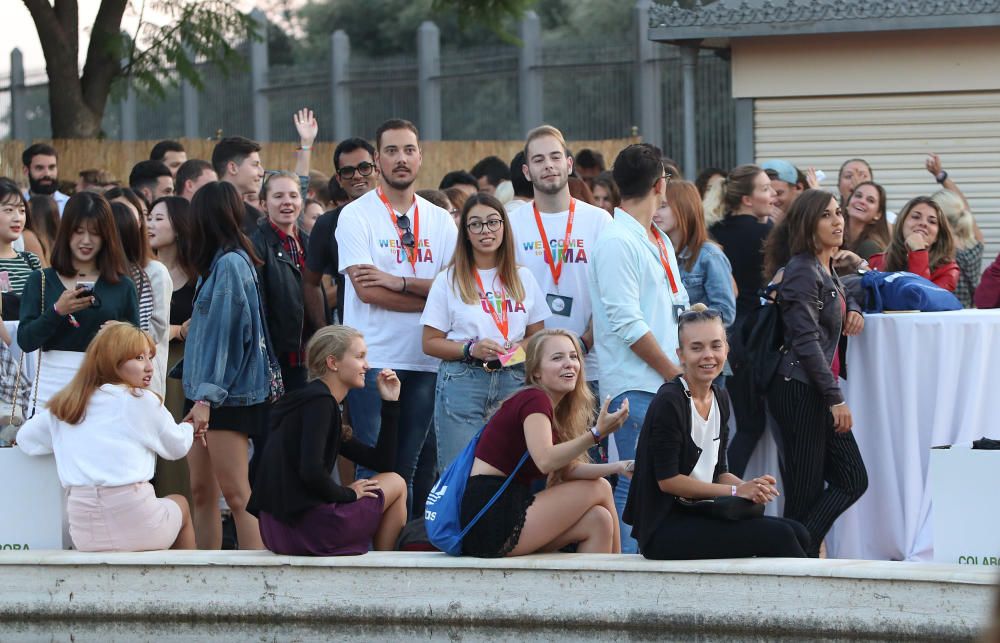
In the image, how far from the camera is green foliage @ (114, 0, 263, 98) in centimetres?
1930

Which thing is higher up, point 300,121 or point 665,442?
point 300,121

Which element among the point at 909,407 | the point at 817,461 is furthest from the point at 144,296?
the point at 909,407

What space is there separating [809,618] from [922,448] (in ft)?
5.88

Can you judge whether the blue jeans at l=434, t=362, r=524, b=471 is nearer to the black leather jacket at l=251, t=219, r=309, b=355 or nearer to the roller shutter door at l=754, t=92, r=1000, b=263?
the black leather jacket at l=251, t=219, r=309, b=355

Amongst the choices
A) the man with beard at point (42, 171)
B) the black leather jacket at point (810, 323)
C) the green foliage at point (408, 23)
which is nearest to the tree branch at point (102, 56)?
the man with beard at point (42, 171)

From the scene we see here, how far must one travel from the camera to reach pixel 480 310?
279 inches

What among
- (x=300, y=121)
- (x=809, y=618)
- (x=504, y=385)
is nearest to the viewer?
(x=809, y=618)

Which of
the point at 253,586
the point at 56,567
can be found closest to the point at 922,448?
the point at 253,586

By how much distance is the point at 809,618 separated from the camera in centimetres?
582

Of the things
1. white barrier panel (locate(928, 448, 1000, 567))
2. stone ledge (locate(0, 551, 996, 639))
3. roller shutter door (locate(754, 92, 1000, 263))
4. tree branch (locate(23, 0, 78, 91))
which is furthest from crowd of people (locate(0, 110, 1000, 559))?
tree branch (locate(23, 0, 78, 91))

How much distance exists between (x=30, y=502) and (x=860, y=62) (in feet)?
28.4

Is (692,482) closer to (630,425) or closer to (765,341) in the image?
(630,425)

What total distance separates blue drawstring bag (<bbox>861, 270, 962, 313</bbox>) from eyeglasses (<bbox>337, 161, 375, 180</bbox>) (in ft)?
8.72

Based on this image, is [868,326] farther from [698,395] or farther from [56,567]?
[56,567]
